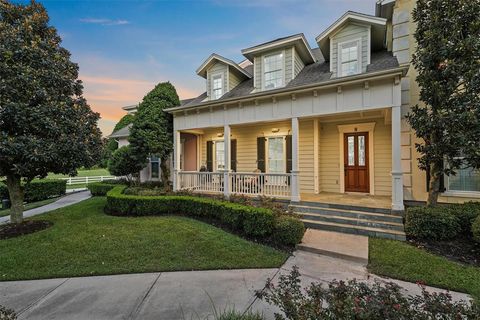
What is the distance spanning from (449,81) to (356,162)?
4.00 meters

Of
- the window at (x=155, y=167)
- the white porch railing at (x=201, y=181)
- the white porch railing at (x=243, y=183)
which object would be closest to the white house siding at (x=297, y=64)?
the white porch railing at (x=243, y=183)

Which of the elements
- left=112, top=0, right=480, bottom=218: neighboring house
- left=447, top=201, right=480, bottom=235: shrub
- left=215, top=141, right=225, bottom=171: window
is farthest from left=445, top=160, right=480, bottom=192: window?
left=215, top=141, right=225, bottom=171: window

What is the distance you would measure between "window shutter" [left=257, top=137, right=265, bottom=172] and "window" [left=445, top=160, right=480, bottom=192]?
6.40 metres

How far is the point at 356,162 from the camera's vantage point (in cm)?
855

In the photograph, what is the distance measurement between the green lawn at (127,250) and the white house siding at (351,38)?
274 inches

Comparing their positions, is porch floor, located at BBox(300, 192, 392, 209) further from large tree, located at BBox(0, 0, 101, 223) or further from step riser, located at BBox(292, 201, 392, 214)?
large tree, located at BBox(0, 0, 101, 223)

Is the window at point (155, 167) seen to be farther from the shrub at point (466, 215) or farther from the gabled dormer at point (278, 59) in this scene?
the shrub at point (466, 215)

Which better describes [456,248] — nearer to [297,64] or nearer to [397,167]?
[397,167]

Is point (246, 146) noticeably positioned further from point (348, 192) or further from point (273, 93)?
point (348, 192)

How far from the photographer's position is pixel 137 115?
10000mm

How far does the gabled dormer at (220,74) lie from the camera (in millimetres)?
10078

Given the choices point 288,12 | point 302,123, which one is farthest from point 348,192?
point 288,12

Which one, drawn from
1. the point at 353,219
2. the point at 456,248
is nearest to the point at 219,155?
the point at 353,219

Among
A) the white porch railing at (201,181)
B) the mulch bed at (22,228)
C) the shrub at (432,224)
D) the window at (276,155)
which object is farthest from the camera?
the window at (276,155)
